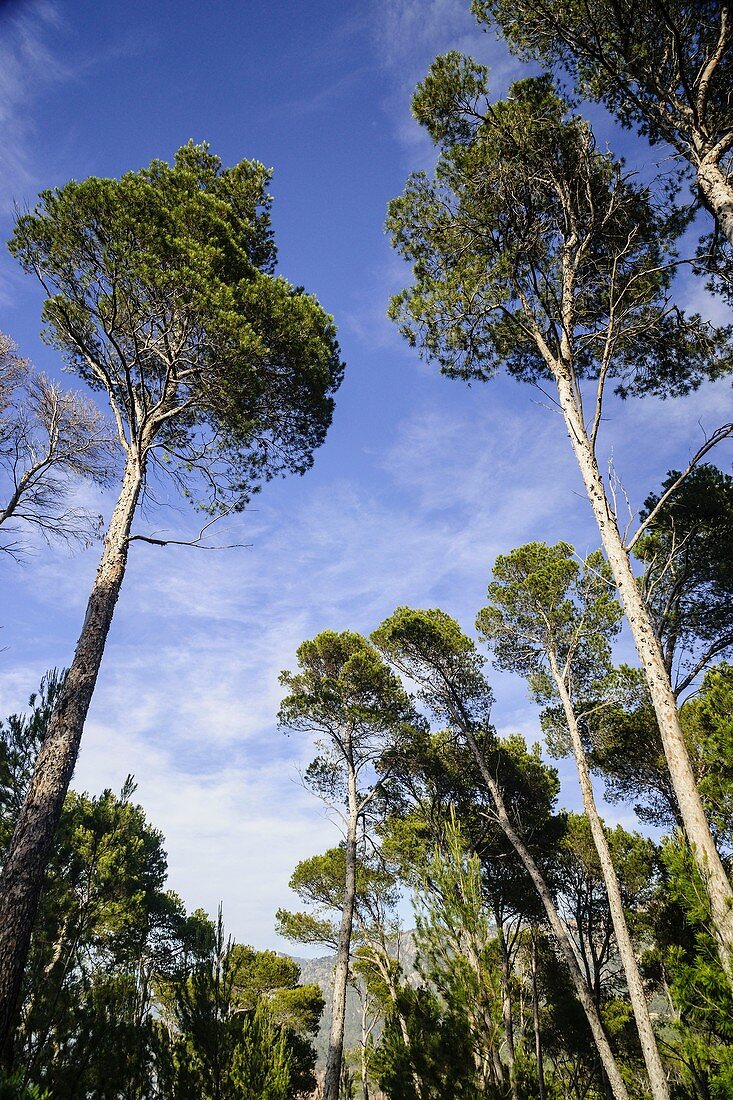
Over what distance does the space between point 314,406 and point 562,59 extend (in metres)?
6.25

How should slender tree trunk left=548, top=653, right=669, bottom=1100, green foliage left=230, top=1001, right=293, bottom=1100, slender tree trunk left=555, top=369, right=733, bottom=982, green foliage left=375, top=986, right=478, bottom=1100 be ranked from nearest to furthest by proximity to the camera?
1. slender tree trunk left=555, top=369, right=733, bottom=982
2. green foliage left=375, top=986, right=478, bottom=1100
3. green foliage left=230, top=1001, right=293, bottom=1100
4. slender tree trunk left=548, top=653, right=669, bottom=1100

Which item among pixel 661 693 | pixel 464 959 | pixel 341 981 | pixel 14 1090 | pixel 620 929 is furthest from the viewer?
pixel 341 981

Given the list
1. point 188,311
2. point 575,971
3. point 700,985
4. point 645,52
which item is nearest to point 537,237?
point 645,52

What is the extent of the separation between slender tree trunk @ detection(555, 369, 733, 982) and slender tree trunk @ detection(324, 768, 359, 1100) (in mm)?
8772

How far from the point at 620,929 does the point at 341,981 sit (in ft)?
19.4

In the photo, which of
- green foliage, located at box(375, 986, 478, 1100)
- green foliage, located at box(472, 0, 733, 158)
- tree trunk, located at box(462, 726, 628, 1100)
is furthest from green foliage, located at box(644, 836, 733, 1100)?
green foliage, located at box(472, 0, 733, 158)

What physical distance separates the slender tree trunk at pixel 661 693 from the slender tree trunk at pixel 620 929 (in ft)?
14.9

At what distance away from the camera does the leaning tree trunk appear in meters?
4.48

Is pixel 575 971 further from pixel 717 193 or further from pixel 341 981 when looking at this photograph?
pixel 717 193

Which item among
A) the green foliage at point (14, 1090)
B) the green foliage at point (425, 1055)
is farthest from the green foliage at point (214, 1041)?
the green foliage at point (14, 1090)

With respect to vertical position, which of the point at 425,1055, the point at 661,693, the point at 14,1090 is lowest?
the point at 425,1055

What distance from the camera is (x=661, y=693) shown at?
5.59 metres

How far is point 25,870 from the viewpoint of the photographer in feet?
16.0

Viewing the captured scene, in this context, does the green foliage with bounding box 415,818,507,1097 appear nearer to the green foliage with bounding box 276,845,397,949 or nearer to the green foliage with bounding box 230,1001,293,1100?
the green foliage with bounding box 230,1001,293,1100
